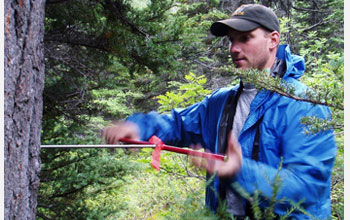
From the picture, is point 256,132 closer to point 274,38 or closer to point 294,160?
point 294,160

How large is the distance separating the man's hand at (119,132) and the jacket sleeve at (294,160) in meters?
1.11

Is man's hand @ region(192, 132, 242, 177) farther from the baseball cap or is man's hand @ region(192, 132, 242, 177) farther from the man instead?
the baseball cap

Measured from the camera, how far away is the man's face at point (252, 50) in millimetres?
2373

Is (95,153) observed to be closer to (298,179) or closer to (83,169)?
(83,169)

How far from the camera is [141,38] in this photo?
3.76m

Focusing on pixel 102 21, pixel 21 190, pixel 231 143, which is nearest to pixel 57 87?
pixel 102 21

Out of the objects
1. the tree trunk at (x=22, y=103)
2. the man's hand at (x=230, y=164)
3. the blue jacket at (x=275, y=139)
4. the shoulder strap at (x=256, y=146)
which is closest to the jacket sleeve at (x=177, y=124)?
the blue jacket at (x=275, y=139)

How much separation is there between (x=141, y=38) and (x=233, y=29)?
156 cm

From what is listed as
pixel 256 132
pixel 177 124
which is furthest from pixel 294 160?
pixel 177 124

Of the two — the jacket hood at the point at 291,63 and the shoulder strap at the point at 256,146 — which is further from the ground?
the jacket hood at the point at 291,63

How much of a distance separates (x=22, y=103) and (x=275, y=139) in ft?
5.41

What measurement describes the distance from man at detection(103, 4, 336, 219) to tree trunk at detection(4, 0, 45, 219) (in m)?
0.79

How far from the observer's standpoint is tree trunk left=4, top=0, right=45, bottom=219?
164 cm

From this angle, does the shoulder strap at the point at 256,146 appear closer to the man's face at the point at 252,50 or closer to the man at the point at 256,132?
the man at the point at 256,132
